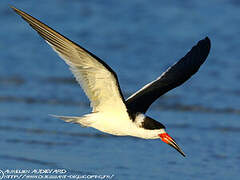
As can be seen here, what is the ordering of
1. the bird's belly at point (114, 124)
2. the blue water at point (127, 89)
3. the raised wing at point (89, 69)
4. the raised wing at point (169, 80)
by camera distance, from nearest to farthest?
the raised wing at point (89, 69) < the bird's belly at point (114, 124) < the raised wing at point (169, 80) < the blue water at point (127, 89)

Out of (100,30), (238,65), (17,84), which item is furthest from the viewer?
(100,30)

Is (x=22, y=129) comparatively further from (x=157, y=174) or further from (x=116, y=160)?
(x=157, y=174)

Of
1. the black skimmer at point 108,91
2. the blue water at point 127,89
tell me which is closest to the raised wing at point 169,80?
the black skimmer at point 108,91

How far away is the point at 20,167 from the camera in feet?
21.3

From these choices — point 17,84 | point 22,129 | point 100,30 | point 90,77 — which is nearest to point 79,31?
point 100,30

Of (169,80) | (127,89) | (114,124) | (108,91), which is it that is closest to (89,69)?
(108,91)

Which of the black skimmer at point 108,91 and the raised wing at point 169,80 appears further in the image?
the raised wing at point 169,80

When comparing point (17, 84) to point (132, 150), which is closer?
point (132, 150)

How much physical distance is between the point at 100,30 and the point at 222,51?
2.57 m

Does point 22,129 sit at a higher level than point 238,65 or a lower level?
lower

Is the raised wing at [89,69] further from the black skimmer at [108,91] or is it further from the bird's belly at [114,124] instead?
the bird's belly at [114,124]

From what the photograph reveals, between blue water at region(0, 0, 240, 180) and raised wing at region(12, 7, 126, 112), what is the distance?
1.04m

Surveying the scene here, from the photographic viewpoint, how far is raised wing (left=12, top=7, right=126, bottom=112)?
502 cm

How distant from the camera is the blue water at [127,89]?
6.74 m
